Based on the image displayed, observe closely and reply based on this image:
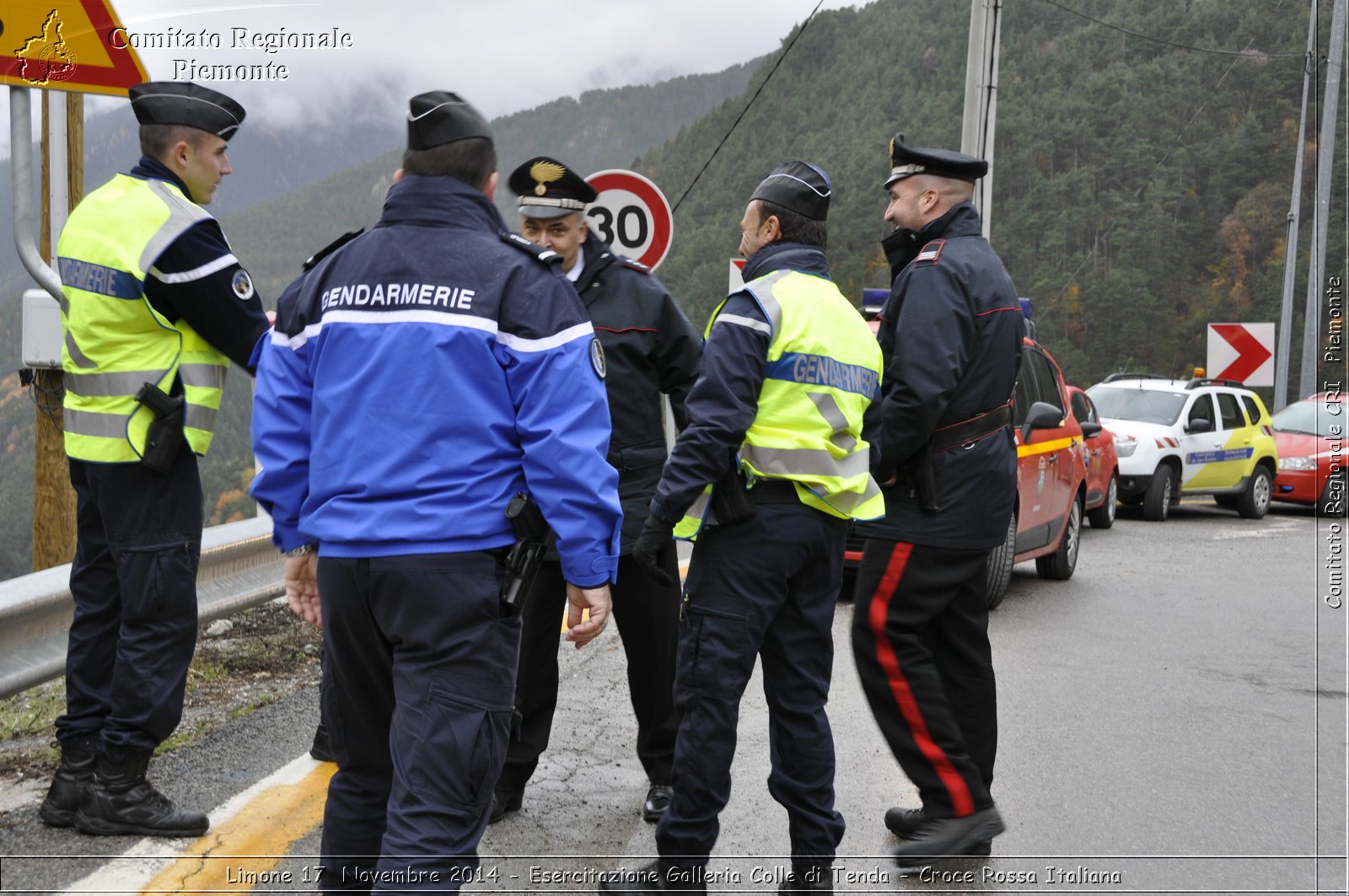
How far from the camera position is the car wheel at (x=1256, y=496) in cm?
1708

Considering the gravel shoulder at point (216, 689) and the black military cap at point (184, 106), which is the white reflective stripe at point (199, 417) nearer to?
the black military cap at point (184, 106)

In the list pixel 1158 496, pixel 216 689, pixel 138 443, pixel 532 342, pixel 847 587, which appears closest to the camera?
pixel 532 342

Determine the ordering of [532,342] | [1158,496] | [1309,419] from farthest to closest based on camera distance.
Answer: [1309,419], [1158,496], [532,342]

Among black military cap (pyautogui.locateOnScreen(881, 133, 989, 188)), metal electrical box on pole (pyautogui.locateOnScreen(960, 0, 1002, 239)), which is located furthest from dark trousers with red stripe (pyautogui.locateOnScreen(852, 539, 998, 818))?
metal electrical box on pole (pyautogui.locateOnScreen(960, 0, 1002, 239))

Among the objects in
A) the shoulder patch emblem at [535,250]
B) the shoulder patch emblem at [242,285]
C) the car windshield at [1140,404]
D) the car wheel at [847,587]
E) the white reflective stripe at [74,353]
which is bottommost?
the car wheel at [847,587]

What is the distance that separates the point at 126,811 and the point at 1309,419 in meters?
19.1

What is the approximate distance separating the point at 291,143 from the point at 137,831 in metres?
159

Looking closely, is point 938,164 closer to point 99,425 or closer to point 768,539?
point 768,539

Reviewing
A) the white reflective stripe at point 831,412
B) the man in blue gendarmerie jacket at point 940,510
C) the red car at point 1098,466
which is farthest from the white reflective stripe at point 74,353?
the red car at point 1098,466

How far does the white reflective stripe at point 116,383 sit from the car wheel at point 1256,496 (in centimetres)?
1586

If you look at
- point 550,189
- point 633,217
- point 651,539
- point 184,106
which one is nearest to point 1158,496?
point 633,217

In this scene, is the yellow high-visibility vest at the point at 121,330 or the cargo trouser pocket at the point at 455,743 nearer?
the cargo trouser pocket at the point at 455,743

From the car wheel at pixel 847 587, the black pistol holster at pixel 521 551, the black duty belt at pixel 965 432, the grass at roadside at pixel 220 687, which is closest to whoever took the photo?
the black pistol holster at pixel 521 551

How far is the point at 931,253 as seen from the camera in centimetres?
425
